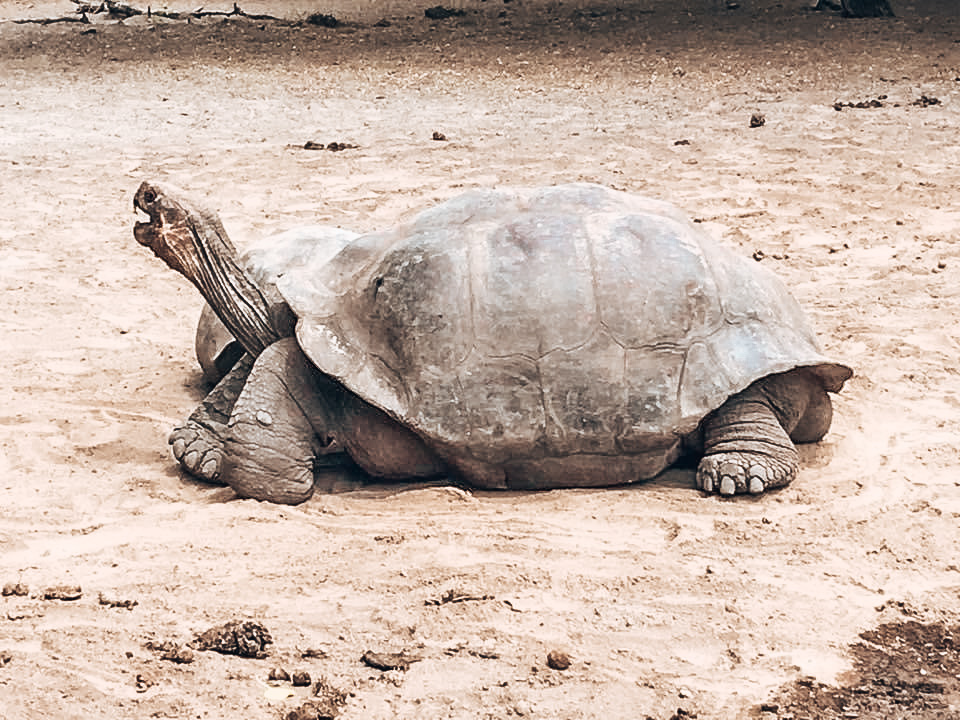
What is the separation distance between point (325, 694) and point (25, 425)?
235 cm

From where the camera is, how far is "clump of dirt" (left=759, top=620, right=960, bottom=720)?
9.81ft

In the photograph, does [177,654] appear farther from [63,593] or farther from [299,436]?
[299,436]

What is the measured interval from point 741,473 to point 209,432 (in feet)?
5.96

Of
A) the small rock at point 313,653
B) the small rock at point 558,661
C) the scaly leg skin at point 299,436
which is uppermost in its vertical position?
the scaly leg skin at point 299,436

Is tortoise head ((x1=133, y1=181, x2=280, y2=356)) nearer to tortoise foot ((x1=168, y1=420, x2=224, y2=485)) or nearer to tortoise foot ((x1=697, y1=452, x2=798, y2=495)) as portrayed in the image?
tortoise foot ((x1=168, y1=420, x2=224, y2=485))

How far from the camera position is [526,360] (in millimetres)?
4133

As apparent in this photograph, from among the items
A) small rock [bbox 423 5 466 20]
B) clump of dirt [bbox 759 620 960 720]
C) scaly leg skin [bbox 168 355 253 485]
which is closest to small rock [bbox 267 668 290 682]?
clump of dirt [bbox 759 620 960 720]

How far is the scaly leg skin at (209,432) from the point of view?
14.6 ft

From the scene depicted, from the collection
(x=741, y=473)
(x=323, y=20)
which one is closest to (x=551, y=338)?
(x=741, y=473)

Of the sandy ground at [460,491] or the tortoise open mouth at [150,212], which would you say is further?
the tortoise open mouth at [150,212]

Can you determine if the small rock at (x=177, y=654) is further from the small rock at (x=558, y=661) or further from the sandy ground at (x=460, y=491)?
the small rock at (x=558, y=661)

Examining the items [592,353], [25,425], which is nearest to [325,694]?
[592,353]

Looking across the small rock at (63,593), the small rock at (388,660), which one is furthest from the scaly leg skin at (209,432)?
the small rock at (388,660)

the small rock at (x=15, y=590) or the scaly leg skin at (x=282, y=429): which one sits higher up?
the scaly leg skin at (x=282, y=429)
